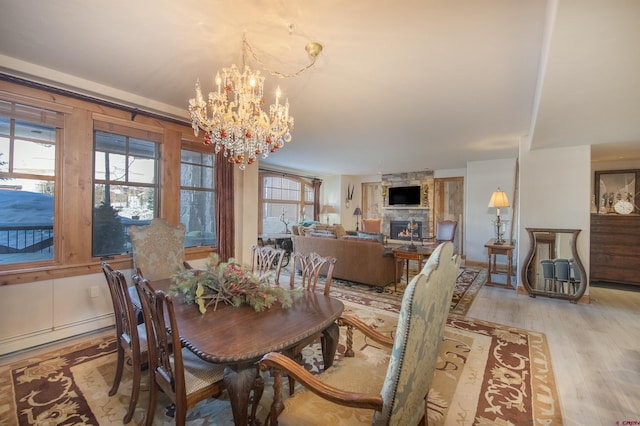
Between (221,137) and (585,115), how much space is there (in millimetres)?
3507

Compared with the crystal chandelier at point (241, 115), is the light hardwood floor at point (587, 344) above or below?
below

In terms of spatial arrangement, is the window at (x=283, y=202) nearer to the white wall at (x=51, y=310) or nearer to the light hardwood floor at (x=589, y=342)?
the white wall at (x=51, y=310)

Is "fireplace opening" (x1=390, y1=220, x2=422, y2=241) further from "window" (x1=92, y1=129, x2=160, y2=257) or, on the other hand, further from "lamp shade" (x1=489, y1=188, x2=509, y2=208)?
"window" (x1=92, y1=129, x2=160, y2=257)

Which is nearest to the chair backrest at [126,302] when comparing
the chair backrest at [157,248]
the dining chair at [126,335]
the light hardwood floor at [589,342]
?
the dining chair at [126,335]

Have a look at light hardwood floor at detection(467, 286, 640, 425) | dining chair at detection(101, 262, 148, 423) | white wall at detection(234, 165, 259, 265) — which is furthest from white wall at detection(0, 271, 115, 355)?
light hardwood floor at detection(467, 286, 640, 425)

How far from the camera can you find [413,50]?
2.07m

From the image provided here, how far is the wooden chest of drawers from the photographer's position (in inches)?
172

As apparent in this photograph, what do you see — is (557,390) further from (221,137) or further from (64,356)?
(64,356)

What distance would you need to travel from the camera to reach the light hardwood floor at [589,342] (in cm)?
177

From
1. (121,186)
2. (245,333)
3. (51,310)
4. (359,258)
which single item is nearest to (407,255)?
(359,258)

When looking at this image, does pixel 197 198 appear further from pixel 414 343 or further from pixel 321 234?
pixel 414 343

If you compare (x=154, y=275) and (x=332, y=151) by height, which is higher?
(x=332, y=151)

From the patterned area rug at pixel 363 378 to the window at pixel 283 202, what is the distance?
16.4 feet

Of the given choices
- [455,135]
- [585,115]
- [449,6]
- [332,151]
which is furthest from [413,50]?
[332,151]
